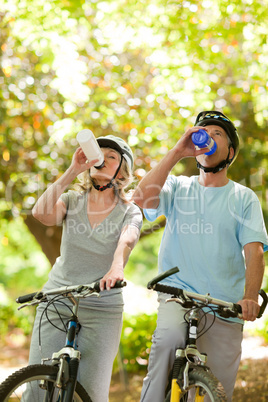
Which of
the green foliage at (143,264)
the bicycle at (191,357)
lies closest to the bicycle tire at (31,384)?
the bicycle at (191,357)

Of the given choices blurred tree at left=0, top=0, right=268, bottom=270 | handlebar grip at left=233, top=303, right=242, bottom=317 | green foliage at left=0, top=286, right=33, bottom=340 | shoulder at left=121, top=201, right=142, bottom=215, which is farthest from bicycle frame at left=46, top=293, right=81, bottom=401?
green foliage at left=0, top=286, right=33, bottom=340

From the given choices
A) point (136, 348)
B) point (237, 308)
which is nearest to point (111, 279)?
point (237, 308)

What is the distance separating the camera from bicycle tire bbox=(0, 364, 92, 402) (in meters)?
2.58

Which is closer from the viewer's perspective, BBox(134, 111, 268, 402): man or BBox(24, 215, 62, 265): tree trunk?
BBox(134, 111, 268, 402): man

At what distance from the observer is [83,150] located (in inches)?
126

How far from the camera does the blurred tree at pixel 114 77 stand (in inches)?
251

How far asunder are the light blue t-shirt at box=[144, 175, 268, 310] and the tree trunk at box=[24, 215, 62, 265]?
4.43m

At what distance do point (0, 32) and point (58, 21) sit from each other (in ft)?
3.96

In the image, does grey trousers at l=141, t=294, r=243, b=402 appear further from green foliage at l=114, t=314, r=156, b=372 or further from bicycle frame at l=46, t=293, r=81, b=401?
green foliage at l=114, t=314, r=156, b=372

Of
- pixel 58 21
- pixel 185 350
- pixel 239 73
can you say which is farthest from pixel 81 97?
pixel 185 350

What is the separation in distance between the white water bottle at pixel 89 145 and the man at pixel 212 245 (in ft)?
1.21

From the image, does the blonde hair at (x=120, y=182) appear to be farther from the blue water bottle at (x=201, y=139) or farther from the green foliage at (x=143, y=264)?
the green foliage at (x=143, y=264)

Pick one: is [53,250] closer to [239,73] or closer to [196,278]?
[239,73]

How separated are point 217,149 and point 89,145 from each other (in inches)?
30.0
